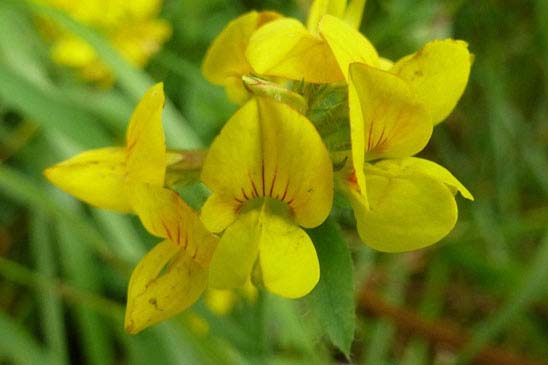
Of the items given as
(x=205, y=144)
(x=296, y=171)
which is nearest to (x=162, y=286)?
(x=296, y=171)

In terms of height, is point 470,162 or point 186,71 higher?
point 186,71

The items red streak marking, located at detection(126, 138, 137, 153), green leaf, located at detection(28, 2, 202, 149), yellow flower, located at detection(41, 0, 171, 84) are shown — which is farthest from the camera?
yellow flower, located at detection(41, 0, 171, 84)

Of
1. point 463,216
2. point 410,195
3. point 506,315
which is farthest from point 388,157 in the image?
point 463,216

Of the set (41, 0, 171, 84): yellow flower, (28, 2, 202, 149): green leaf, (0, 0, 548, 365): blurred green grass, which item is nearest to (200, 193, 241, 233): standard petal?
(0, 0, 548, 365): blurred green grass

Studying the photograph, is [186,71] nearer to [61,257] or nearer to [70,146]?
[70,146]

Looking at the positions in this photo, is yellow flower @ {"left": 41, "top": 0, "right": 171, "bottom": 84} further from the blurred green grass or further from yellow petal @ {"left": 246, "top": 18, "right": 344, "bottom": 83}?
yellow petal @ {"left": 246, "top": 18, "right": 344, "bottom": 83}
